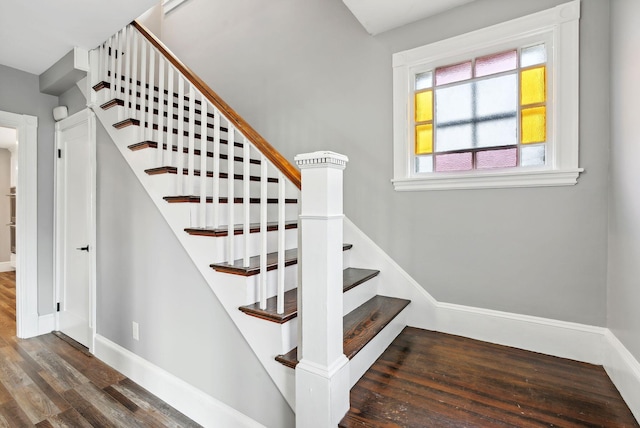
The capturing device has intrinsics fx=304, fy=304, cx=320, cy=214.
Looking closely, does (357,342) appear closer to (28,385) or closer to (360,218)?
(360,218)

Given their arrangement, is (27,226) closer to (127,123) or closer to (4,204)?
(127,123)

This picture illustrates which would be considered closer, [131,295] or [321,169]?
[321,169]

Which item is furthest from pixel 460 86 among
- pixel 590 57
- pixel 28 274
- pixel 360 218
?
pixel 28 274

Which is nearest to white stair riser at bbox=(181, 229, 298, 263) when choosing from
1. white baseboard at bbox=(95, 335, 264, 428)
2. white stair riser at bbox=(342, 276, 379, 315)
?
white stair riser at bbox=(342, 276, 379, 315)

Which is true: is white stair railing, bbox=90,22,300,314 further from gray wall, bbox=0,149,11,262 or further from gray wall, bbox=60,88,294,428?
gray wall, bbox=0,149,11,262

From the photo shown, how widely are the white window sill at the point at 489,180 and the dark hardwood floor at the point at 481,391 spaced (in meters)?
1.07

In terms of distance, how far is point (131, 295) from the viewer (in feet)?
Answer: 7.57

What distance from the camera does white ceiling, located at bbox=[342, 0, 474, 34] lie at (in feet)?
6.86

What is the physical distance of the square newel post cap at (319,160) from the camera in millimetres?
1253

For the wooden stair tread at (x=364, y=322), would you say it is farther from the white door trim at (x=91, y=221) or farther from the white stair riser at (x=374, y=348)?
the white door trim at (x=91, y=221)

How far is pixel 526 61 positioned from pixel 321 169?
1.69 meters

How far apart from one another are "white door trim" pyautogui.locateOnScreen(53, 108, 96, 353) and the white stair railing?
41cm

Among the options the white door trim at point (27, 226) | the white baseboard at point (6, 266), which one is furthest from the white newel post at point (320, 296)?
the white baseboard at point (6, 266)

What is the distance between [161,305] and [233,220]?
863 mm
